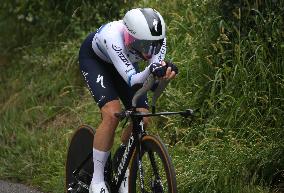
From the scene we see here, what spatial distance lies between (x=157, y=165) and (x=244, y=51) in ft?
8.07

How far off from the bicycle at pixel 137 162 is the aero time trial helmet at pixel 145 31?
34cm

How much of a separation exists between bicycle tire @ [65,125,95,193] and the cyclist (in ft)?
1.52

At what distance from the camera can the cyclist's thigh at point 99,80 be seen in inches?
217

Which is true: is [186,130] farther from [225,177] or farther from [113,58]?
[113,58]

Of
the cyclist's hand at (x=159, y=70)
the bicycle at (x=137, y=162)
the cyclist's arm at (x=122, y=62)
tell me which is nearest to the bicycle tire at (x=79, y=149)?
the bicycle at (x=137, y=162)

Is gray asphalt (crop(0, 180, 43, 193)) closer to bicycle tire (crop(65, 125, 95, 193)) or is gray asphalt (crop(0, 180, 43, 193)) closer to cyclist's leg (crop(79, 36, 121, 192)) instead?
bicycle tire (crop(65, 125, 95, 193))

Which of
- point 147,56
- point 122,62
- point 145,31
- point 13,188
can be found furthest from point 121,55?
point 13,188

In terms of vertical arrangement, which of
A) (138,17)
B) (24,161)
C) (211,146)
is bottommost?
(24,161)

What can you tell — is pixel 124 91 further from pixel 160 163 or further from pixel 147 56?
pixel 160 163

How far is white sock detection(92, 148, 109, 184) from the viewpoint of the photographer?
5.59m

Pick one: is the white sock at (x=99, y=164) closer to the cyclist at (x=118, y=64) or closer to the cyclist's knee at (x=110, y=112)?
the cyclist at (x=118, y=64)

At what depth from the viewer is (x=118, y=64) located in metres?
5.19

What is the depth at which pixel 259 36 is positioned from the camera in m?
7.19

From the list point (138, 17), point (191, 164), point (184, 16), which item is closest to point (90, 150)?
point (191, 164)
